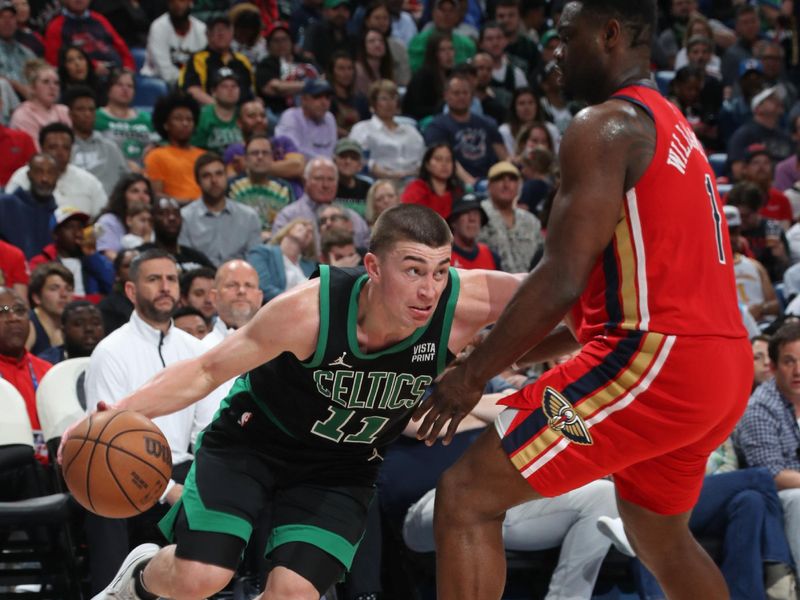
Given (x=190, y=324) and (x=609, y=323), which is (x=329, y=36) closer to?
(x=190, y=324)

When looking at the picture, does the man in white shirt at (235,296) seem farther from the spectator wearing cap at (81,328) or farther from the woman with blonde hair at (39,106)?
the woman with blonde hair at (39,106)

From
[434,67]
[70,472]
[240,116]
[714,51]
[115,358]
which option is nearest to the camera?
[70,472]

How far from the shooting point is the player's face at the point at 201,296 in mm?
7715

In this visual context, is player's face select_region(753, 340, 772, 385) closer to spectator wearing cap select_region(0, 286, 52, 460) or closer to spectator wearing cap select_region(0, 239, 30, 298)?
spectator wearing cap select_region(0, 286, 52, 460)

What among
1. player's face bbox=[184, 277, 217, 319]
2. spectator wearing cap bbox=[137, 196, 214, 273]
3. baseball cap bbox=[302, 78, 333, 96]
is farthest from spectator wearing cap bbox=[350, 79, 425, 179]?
player's face bbox=[184, 277, 217, 319]

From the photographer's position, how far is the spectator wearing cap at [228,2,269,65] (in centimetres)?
1227

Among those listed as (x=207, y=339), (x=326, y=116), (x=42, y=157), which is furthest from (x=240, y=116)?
(x=207, y=339)

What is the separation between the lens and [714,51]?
47.4 ft

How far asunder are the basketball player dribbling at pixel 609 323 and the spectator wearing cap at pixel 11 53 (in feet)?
26.5

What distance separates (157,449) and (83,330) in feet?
10.3

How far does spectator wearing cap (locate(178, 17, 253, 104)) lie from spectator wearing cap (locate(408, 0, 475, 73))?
2.37 metres

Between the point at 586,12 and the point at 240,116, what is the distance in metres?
7.71

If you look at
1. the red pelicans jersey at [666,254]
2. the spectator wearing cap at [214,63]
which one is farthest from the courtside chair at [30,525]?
Result: the spectator wearing cap at [214,63]

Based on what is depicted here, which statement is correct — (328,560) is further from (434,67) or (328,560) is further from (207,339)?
(434,67)
